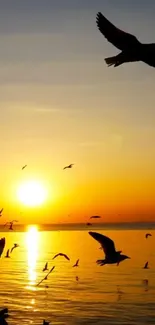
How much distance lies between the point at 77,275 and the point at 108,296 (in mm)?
12846

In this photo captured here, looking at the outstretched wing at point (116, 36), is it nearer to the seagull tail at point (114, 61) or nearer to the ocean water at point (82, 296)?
the seagull tail at point (114, 61)

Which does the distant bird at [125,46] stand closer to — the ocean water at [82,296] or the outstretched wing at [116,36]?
the outstretched wing at [116,36]

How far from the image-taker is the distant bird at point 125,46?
1064 centimetres

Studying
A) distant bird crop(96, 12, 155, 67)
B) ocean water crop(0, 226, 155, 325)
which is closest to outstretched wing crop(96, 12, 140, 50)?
distant bird crop(96, 12, 155, 67)

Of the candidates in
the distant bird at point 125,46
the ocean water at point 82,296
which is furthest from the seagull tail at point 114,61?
the ocean water at point 82,296

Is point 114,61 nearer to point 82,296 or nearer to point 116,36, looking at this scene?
point 116,36

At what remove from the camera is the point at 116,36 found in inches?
423

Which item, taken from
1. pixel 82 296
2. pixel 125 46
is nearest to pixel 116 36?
pixel 125 46

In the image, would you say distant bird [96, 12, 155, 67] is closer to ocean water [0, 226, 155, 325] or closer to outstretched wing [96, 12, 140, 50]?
outstretched wing [96, 12, 140, 50]

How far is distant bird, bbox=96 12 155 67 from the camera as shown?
10.6 m

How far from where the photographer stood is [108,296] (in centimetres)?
3422

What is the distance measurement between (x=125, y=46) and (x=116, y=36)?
25 centimetres

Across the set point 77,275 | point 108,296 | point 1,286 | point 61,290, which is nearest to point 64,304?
point 108,296

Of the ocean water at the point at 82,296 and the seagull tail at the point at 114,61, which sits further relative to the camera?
the ocean water at the point at 82,296
